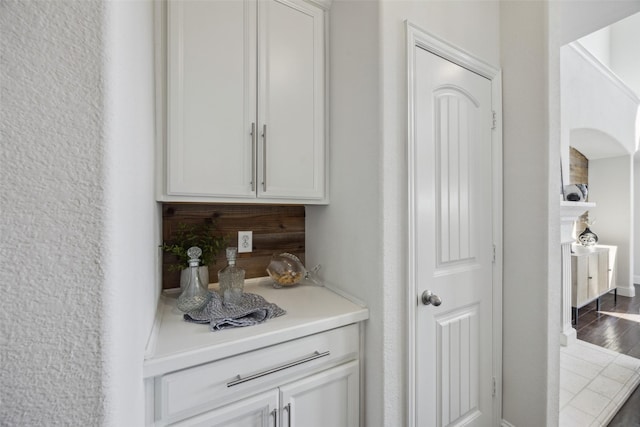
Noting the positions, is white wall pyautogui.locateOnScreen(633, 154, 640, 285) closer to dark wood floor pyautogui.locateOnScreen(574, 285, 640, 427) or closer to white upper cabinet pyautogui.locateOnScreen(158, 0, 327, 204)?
dark wood floor pyautogui.locateOnScreen(574, 285, 640, 427)

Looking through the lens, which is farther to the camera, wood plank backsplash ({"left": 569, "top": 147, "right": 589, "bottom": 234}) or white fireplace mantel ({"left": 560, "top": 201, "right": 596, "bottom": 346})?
wood plank backsplash ({"left": 569, "top": 147, "right": 589, "bottom": 234})

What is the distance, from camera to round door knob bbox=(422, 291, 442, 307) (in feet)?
4.00

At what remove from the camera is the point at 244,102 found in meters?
1.25

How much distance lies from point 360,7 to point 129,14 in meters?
1.00

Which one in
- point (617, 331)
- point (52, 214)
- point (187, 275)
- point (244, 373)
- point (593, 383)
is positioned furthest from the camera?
point (617, 331)

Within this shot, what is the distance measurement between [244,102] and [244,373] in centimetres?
108

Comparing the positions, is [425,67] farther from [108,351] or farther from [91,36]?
[108,351]

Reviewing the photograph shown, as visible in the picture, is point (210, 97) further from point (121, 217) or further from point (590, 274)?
point (590, 274)

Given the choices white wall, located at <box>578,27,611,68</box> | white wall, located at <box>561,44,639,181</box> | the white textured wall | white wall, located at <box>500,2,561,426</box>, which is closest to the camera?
the white textured wall

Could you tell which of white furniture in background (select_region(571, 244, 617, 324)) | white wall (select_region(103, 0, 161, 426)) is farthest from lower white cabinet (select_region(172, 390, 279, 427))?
white furniture in background (select_region(571, 244, 617, 324))

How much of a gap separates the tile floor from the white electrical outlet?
7.01ft

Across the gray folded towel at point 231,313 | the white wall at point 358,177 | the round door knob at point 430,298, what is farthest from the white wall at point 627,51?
the gray folded towel at point 231,313

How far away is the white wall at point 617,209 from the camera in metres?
4.38

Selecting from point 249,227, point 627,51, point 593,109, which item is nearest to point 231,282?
point 249,227
